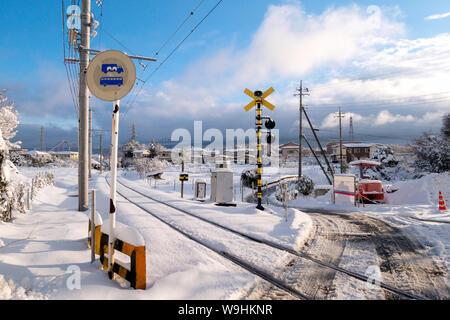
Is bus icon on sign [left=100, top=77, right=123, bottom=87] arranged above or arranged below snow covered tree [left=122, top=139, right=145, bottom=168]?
below

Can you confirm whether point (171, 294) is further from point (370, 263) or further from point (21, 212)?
point (21, 212)

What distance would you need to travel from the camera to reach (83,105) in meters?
10.4

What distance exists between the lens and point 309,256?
5.20m

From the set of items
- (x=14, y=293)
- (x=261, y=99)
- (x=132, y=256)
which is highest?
(x=261, y=99)

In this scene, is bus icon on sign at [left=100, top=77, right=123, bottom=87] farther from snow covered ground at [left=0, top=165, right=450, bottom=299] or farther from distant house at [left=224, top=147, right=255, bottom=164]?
distant house at [left=224, top=147, right=255, bottom=164]

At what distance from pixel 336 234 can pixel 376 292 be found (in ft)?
12.1

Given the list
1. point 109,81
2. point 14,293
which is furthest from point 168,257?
point 109,81

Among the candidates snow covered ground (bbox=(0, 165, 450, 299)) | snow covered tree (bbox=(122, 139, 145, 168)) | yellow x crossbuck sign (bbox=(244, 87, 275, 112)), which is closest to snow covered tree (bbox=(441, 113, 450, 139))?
snow covered ground (bbox=(0, 165, 450, 299))

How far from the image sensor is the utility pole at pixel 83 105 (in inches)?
400

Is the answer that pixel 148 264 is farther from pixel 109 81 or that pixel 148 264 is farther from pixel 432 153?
pixel 432 153

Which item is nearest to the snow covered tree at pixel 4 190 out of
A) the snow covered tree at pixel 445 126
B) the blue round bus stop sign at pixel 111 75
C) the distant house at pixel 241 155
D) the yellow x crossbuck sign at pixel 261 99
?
the blue round bus stop sign at pixel 111 75

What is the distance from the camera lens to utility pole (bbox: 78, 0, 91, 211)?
10148 mm

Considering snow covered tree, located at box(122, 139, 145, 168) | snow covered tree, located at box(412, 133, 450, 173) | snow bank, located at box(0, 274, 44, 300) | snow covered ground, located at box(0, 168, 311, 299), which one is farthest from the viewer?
snow covered tree, located at box(122, 139, 145, 168)
